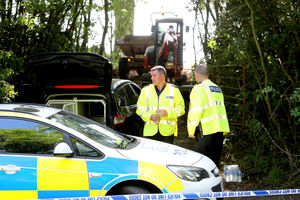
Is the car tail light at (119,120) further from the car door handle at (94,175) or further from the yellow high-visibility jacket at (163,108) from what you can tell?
the car door handle at (94,175)

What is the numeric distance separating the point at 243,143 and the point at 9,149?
17.4 feet

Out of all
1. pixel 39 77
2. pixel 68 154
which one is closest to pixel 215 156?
pixel 68 154

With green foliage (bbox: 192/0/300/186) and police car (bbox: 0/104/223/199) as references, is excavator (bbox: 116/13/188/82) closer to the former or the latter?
green foliage (bbox: 192/0/300/186)

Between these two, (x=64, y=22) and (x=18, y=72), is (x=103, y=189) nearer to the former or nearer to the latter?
(x=18, y=72)

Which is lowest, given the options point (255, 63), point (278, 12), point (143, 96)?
point (143, 96)

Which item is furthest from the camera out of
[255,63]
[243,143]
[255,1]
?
[243,143]

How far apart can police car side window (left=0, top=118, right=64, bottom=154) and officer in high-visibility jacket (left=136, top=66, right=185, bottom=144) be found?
73.9 inches

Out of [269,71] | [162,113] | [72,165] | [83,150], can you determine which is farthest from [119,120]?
[269,71]

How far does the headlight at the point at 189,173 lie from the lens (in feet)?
13.8

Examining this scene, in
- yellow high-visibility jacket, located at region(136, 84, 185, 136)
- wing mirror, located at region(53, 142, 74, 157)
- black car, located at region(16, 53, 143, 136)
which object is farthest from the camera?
black car, located at region(16, 53, 143, 136)

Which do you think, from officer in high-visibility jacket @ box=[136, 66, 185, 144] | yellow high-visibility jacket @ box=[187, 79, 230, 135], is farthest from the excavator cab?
yellow high-visibility jacket @ box=[187, 79, 230, 135]

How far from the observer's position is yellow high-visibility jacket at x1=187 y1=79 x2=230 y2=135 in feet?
17.5

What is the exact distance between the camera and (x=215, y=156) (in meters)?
5.49

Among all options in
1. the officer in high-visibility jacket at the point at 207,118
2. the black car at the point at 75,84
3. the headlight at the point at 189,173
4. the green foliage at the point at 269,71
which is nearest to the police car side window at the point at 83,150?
the headlight at the point at 189,173
